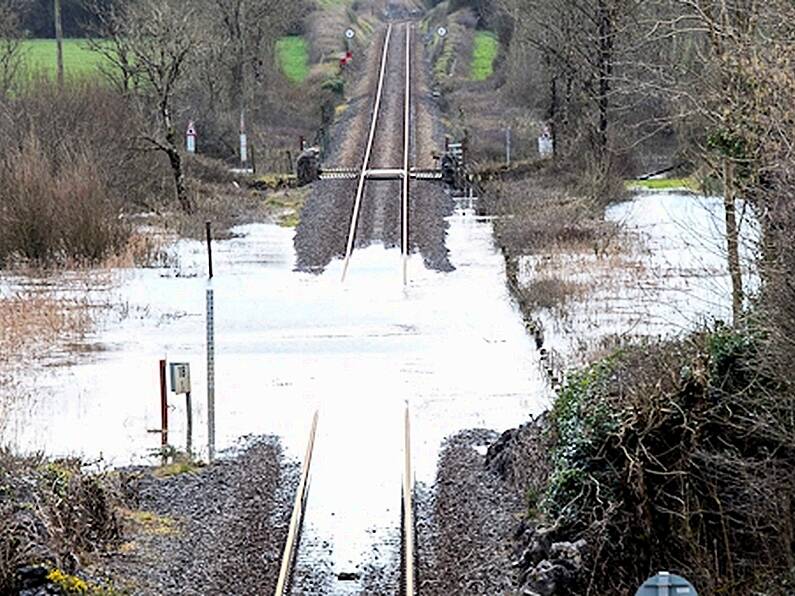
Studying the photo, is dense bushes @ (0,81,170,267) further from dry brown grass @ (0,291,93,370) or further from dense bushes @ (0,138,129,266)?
dry brown grass @ (0,291,93,370)

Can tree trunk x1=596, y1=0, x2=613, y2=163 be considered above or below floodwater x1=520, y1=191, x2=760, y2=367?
above

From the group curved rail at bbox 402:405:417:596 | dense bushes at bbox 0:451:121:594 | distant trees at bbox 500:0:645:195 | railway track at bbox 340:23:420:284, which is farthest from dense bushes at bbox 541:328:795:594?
distant trees at bbox 500:0:645:195

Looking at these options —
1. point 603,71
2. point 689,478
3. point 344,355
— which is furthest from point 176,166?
point 689,478

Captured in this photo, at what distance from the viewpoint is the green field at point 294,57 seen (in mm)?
64438

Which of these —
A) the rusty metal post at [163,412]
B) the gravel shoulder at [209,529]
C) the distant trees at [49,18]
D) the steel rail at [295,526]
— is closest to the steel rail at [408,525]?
the steel rail at [295,526]

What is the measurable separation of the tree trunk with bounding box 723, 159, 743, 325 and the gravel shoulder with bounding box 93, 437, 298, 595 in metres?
5.21

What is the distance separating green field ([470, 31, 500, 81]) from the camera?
6588 centimetres

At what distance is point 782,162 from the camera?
37.5ft

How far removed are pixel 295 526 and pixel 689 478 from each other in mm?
3844

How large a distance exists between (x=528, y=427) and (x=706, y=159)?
5.42 metres

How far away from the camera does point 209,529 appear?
14.5m

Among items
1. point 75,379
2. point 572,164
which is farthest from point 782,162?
point 572,164

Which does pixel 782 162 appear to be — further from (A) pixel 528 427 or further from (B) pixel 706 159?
(B) pixel 706 159

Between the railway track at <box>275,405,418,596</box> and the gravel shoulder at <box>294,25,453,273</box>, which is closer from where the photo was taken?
the railway track at <box>275,405,418,596</box>
